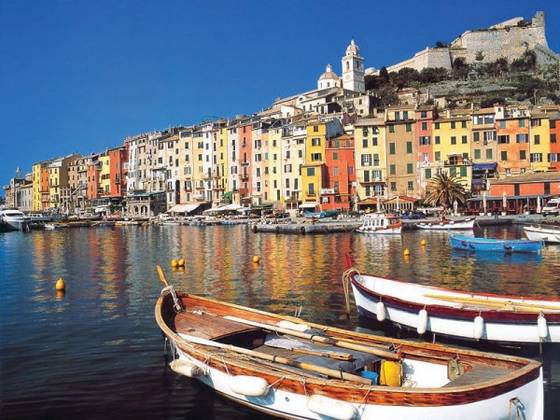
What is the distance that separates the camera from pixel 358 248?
44.5 meters

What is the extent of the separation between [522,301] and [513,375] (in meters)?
7.58

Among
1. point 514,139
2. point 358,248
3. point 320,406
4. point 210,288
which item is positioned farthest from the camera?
point 514,139

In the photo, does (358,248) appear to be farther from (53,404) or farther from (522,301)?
(53,404)

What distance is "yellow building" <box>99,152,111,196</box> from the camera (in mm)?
131375

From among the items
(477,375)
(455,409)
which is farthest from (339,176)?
(455,409)

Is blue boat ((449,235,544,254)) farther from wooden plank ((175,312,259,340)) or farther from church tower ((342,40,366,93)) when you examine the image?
church tower ((342,40,366,93))

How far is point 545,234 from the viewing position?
42.2 meters

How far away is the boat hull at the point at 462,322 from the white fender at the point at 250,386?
6685 millimetres

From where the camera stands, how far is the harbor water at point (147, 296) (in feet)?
40.6

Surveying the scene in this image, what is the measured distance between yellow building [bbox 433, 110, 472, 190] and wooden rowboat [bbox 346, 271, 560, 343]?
199 ft

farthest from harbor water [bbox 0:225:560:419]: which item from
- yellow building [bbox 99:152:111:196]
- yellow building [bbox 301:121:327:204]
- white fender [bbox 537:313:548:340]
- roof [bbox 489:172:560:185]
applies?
yellow building [bbox 99:152:111:196]

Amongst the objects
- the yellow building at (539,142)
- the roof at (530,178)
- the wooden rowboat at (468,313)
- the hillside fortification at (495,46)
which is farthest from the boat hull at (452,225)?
the hillside fortification at (495,46)

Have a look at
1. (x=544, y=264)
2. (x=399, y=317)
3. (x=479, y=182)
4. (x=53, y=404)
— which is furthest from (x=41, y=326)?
(x=479, y=182)

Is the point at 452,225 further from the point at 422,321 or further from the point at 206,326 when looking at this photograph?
the point at 206,326
